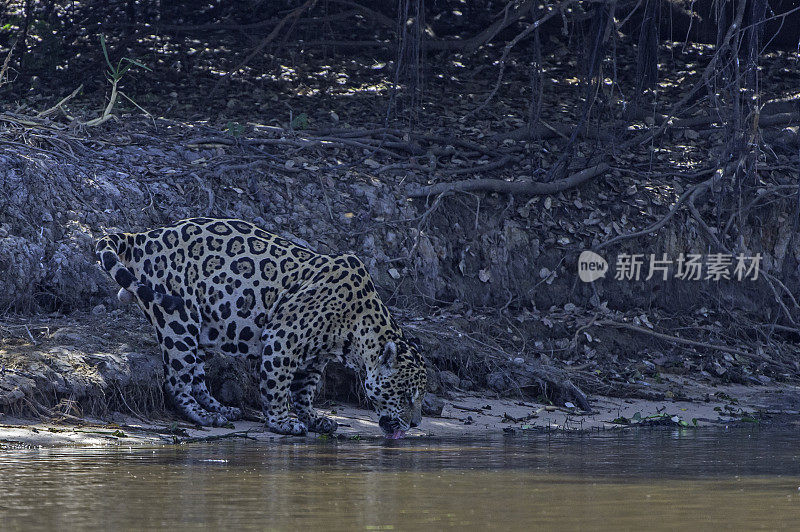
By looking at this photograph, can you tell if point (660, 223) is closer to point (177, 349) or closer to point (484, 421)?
point (484, 421)

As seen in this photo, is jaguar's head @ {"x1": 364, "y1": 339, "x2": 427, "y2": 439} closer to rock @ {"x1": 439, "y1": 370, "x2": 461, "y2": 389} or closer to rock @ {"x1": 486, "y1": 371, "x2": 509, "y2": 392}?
rock @ {"x1": 439, "y1": 370, "x2": 461, "y2": 389}

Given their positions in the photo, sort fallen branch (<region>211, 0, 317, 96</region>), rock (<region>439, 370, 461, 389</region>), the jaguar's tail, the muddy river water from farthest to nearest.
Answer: fallen branch (<region>211, 0, 317, 96</region>), rock (<region>439, 370, 461, 389</region>), the jaguar's tail, the muddy river water

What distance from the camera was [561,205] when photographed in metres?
12.3

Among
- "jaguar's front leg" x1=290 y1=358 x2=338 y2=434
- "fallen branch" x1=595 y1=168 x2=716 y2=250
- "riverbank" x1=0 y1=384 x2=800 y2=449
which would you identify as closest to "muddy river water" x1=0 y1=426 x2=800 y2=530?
"riverbank" x1=0 y1=384 x2=800 y2=449

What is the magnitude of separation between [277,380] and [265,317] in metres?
0.52

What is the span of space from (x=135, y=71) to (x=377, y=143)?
359cm

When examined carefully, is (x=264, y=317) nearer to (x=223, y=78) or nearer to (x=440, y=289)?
(x=440, y=289)

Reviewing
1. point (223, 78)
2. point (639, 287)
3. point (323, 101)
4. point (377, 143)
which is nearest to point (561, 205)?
point (639, 287)

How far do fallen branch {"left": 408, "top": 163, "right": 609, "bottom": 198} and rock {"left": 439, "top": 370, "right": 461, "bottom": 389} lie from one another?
103 inches

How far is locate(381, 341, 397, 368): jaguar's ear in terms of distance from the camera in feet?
26.5

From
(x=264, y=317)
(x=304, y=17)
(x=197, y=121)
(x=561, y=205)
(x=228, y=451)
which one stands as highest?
(x=304, y=17)

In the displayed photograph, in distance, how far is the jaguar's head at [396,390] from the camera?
26.7ft

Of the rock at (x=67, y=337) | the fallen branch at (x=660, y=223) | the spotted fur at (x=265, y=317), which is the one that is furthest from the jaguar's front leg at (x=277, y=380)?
the fallen branch at (x=660, y=223)

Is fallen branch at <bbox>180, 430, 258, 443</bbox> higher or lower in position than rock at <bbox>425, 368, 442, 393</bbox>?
lower
